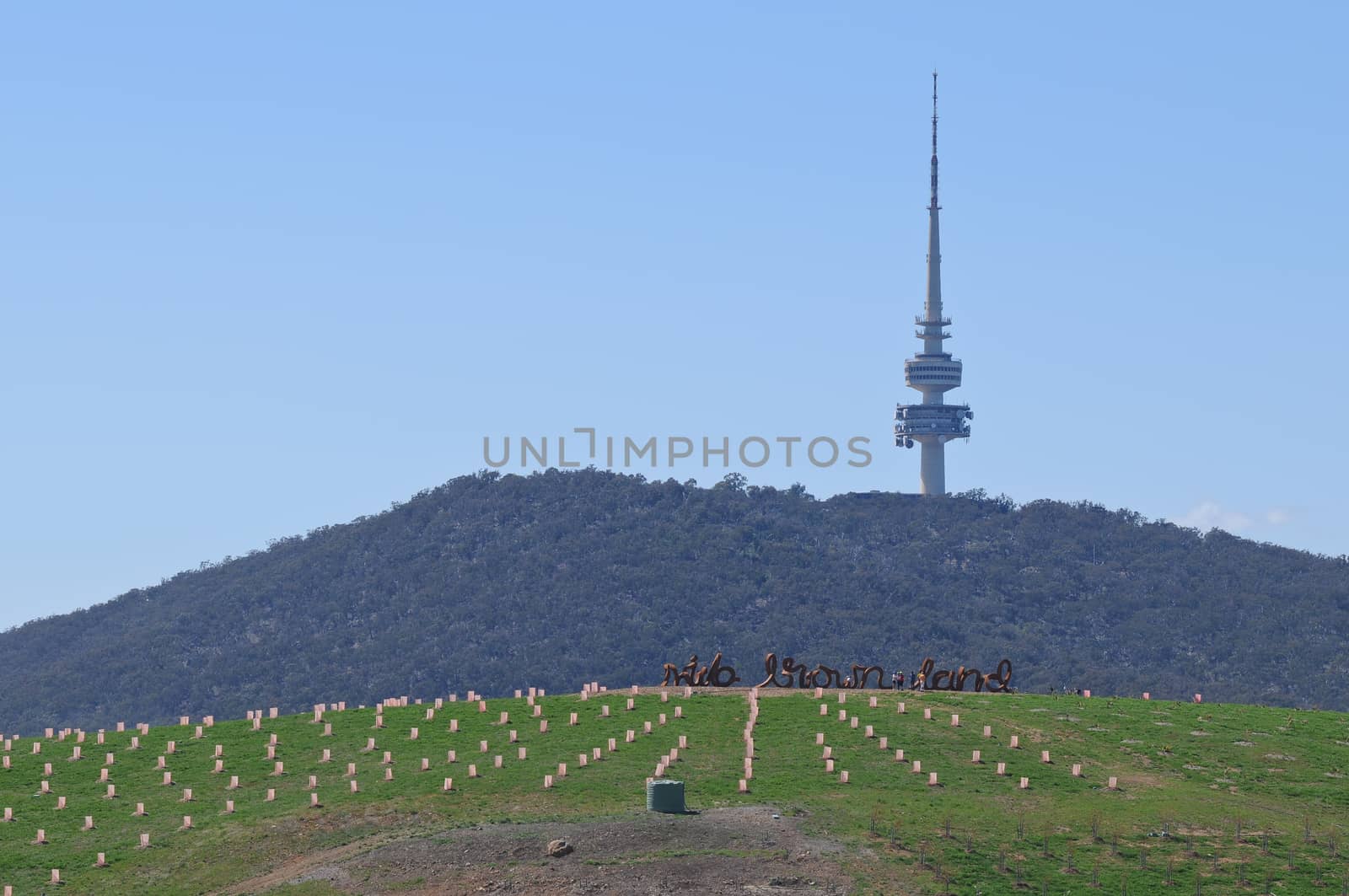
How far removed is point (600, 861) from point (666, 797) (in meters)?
5.95

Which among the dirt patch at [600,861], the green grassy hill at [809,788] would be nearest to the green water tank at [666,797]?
the dirt patch at [600,861]

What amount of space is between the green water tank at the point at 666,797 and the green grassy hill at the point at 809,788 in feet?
4.81

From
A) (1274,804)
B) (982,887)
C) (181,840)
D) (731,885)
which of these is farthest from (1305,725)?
(181,840)

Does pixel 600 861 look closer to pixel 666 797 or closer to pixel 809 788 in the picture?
pixel 666 797

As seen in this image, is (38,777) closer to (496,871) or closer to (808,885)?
(496,871)

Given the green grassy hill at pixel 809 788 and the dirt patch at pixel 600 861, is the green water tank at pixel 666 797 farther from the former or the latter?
the green grassy hill at pixel 809 788

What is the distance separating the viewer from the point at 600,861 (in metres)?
74.9

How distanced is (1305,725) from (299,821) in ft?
159

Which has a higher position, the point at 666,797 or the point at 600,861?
the point at 666,797

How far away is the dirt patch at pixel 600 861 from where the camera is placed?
72.9 meters

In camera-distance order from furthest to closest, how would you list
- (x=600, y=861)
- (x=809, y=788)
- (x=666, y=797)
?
(x=809, y=788), (x=666, y=797), (x=600, y=861)

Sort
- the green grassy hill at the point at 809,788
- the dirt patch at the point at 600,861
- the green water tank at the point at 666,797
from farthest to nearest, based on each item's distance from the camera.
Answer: the green water tank at the point at 666,797
the green grassy hill at the point at 809,788
the dirt patch at the point at 600,861

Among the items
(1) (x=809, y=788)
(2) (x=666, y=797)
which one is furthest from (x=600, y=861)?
(1) (x=809, y=788)

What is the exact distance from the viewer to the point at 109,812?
88750 mm
